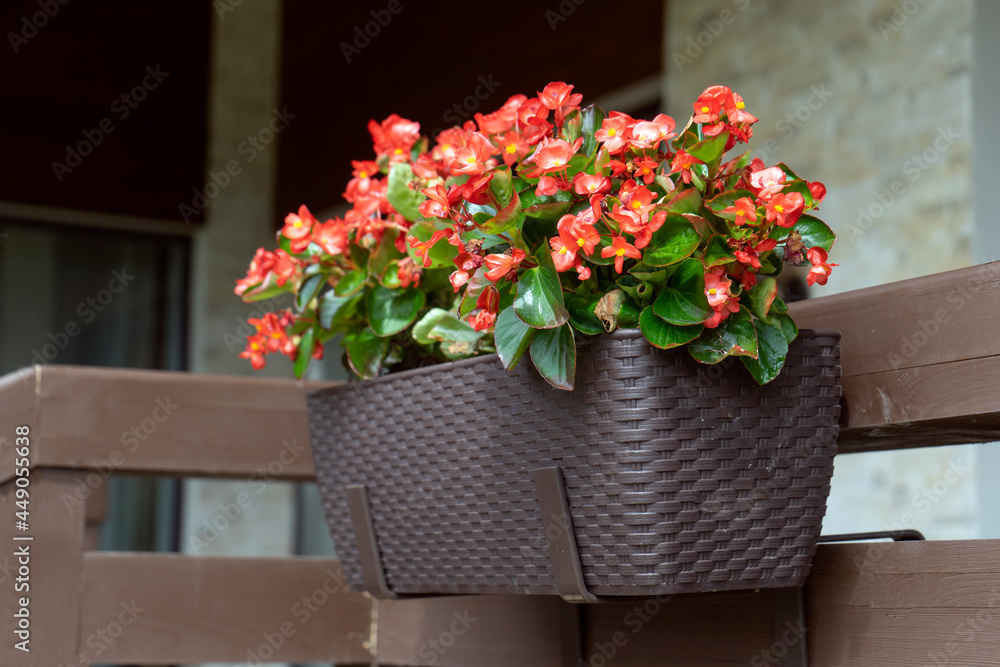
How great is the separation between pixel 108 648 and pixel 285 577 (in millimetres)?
246

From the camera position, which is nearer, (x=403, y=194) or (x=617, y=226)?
(x=617, y=226)

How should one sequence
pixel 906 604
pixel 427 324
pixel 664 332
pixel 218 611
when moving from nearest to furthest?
pixel 664 332, pixel 906 604, pixel 427 324, pixel 218 611

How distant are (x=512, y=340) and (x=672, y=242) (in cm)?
15

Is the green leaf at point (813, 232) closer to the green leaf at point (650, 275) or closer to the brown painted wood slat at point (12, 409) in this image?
the green leaf at point (650, 275)

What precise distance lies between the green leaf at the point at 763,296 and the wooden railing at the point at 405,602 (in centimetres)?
17

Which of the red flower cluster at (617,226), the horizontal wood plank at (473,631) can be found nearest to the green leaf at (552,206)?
the red flower cluster at (617,226)

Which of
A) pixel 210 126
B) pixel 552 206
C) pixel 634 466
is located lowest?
pixel 634 466

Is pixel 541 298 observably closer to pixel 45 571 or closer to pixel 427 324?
pixel 427 324

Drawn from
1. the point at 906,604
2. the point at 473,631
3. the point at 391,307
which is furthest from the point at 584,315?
the point at 473,631

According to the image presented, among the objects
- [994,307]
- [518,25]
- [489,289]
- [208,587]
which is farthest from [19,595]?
[518,25]

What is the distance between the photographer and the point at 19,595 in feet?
4.45

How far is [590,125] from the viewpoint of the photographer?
92cm

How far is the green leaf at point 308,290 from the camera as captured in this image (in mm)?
1127

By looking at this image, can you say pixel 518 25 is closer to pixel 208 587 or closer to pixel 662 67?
pixel 662 67
